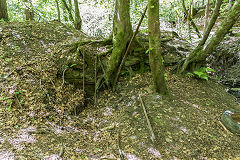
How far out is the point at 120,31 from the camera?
18.9 feet

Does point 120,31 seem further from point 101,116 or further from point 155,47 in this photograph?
point 101,116

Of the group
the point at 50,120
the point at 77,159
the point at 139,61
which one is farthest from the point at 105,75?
the point at 77,159

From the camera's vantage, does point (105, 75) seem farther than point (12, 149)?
Yes

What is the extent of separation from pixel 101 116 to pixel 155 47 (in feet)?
9.33

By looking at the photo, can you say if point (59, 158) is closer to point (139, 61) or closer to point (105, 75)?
point (105, 75)

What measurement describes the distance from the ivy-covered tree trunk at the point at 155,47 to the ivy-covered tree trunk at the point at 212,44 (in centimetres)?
191

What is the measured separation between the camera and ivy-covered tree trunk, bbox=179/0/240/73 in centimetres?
459

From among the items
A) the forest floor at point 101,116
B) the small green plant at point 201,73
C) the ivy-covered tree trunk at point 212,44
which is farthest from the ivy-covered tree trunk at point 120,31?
the small green plant at point 201,73

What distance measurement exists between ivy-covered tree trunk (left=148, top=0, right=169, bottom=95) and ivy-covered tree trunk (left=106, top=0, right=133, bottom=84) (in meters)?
1.60

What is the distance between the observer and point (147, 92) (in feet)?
17.7

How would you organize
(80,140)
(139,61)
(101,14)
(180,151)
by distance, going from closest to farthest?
(180,151) < (80,140) < (139,61) < (101,14)

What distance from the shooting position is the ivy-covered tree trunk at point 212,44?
4.59m

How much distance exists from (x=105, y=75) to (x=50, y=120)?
8.60ft

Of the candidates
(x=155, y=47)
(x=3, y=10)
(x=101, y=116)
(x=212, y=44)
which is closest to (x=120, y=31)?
(x=155, y=47)
